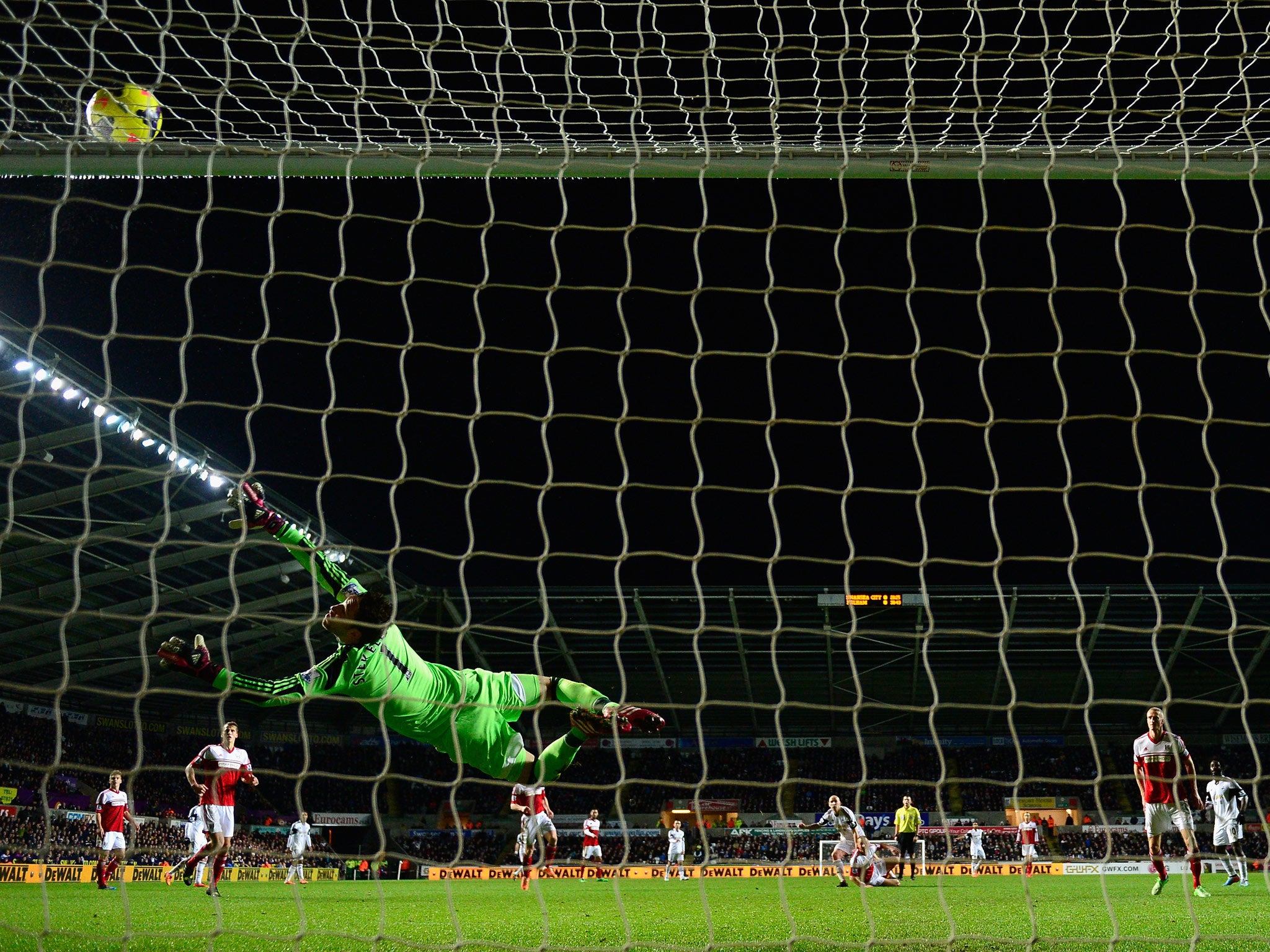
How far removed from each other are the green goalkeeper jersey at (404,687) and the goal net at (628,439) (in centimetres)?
4

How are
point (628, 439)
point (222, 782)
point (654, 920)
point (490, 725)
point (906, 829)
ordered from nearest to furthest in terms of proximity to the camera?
1. point (490, 725)
2. point (654, 920)
3. point (222, 782)
4. point (906, 829)
5. point (628, 439)

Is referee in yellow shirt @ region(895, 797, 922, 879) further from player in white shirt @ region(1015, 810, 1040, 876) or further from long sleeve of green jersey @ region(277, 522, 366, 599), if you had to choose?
long sleeve of green jersey @ region(277, 522, 366, 599)

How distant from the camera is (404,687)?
5.11 m

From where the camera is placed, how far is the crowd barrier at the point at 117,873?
18.0 meters

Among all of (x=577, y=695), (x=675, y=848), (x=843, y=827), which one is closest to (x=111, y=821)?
(x=843, y=827)

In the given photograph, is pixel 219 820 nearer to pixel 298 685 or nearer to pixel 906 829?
pixel 298 685

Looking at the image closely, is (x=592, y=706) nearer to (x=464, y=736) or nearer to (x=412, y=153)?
(x=464, y=736)

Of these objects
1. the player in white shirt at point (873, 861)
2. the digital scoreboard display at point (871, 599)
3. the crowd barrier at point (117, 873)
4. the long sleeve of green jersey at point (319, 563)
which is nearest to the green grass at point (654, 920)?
the player in white shirt at point (873, 861)

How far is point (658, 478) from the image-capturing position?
26.5 metres

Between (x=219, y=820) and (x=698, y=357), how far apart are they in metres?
7.94

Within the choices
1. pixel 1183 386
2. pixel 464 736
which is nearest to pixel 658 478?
pixel 1183 386

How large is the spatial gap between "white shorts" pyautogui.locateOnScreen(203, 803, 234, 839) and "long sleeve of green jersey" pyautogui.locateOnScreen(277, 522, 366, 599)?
19.1 ft

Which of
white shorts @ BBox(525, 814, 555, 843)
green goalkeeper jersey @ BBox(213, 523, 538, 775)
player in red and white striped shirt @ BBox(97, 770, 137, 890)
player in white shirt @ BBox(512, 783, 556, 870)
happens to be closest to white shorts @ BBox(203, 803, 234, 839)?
player in red and white striped shirt @ BBox(97, 770, 137, 890)

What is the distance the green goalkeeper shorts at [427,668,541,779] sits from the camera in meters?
5.16
